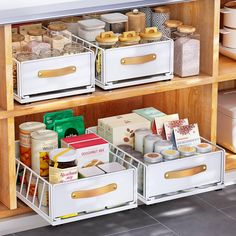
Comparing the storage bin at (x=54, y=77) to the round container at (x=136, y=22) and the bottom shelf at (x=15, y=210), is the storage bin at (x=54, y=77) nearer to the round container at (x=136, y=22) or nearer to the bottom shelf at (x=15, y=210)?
the round container at (x=136, y=22)

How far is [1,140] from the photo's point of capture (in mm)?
3100

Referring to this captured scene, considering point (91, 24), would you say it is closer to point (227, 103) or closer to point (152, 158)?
point (152, 158)

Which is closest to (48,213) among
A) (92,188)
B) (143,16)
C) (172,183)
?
(92,188)

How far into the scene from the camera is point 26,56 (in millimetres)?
3115

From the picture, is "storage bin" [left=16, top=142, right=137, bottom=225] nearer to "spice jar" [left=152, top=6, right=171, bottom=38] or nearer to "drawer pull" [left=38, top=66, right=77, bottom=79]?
"drawer pull" [left=38, top=66, right=77, bottom=79]

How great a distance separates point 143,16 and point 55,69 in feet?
1.51

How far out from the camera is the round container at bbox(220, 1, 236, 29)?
11.7 feet

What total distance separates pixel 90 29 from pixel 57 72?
0.26 metres

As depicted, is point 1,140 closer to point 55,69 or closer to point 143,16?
point 55,69

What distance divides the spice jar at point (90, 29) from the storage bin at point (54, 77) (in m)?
0.09

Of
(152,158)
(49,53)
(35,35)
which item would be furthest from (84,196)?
(35,35)

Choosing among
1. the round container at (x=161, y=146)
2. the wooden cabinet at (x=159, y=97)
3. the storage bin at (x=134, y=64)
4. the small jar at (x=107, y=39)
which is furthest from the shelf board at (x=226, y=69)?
the small jar at (x=107, y=39)

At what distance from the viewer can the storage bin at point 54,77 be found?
305 centimetres

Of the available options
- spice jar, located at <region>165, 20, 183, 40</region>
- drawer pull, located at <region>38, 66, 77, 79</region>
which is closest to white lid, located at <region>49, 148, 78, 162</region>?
drawer pull, located at <region>38, 66, 77, 79</region>
